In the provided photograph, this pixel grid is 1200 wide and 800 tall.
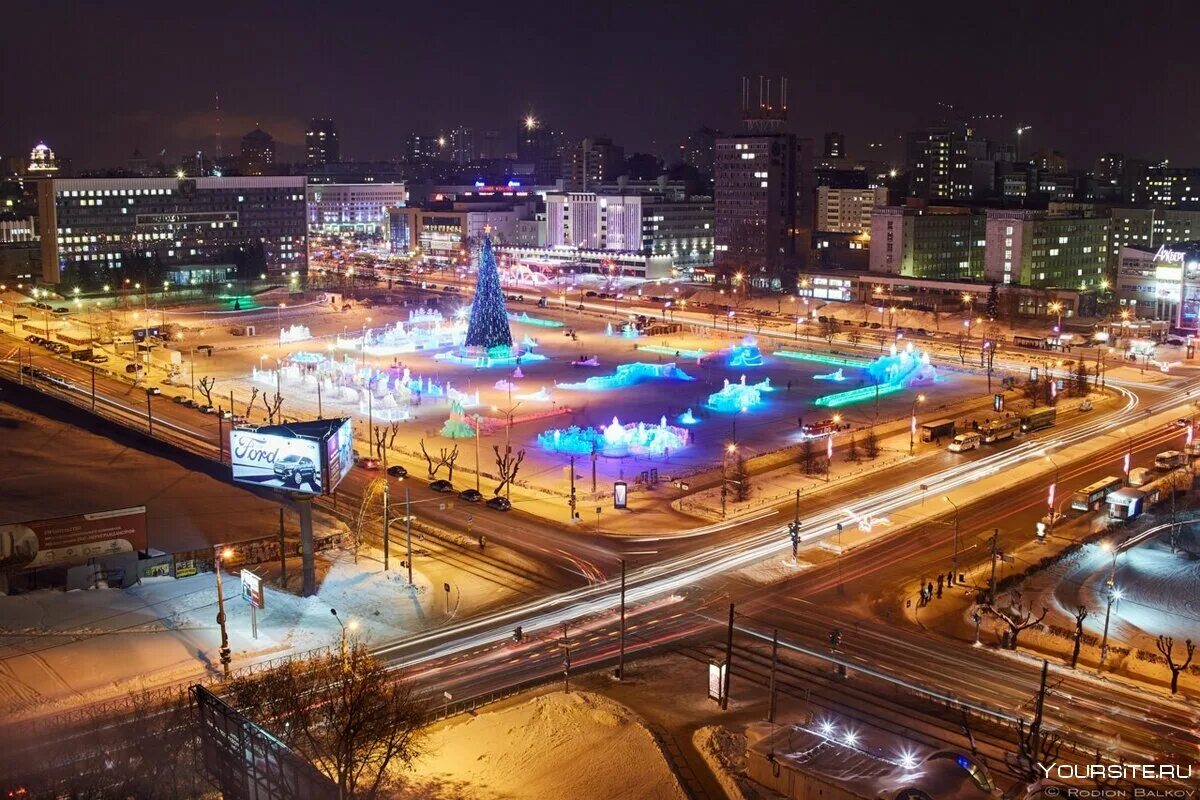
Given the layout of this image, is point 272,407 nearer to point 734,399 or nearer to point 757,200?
point 734,399

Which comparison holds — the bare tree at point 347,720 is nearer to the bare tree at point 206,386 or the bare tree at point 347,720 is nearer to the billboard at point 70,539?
the billboard at point 70,539

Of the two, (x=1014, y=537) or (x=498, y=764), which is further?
(x=1014, y=537)

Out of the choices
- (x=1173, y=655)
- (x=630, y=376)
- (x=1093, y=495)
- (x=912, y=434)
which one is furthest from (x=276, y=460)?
(x=630, y=376)

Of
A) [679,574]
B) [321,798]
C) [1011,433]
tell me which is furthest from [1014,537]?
[321,798]

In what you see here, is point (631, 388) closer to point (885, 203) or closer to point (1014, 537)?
point (1014, 537)

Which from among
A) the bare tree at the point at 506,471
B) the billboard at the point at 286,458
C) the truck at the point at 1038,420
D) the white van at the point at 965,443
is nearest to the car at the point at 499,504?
the bare tree at the point at 506,471
